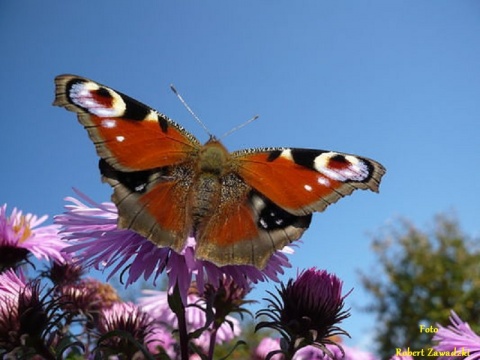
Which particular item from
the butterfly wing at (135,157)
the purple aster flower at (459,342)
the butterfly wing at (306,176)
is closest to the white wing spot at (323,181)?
the butterfly wing at (306,176)

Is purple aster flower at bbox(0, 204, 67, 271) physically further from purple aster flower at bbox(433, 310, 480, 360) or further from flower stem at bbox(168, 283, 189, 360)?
purple aster flower at bbox(433, 310, 480, 360)

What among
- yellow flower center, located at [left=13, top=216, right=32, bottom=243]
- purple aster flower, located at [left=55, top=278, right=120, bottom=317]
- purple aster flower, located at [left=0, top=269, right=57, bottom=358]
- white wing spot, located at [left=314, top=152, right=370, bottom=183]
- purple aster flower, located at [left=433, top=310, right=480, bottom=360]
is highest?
white wing spot, located at [left=314, top=152, right=370, bottom=183]

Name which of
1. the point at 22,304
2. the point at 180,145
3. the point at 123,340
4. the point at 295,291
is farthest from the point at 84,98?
the point at 295,291

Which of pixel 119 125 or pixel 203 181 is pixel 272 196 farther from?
pixel 119 125

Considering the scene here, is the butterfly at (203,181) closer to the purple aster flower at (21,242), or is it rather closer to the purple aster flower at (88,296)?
the purple aster flower at (88,296)

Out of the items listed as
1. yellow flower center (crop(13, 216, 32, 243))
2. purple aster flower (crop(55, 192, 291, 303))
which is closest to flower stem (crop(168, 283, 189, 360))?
purple aster flower (crop(55, 192, 291, 303))

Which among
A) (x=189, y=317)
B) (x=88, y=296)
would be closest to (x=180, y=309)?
(x=88, y=296)
